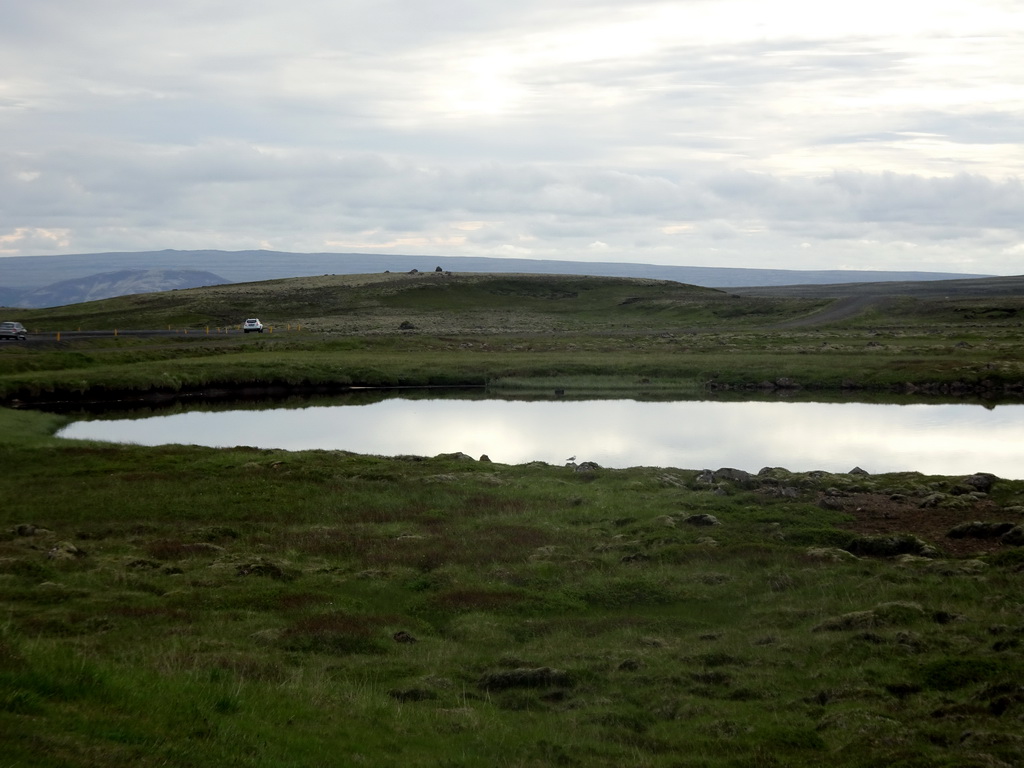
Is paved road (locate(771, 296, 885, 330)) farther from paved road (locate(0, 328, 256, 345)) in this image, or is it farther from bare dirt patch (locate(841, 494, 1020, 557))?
bare dirt patch (locate(841, 494, 1020, 557))

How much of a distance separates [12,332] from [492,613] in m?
89.7

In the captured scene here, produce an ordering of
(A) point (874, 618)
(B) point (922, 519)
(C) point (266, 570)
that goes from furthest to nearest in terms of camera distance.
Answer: (B) point (922, 519), (C) point (266, 570), (A) point (874, 618)

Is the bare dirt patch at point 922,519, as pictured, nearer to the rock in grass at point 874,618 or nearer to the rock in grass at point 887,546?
the rock in grass at point 887,546

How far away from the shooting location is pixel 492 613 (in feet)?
68.2

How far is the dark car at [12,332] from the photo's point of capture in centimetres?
9444

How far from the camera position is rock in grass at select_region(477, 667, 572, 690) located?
640 inches

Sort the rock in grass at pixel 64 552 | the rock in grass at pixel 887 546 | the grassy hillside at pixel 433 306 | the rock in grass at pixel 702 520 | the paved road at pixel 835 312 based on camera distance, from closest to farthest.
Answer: the rock in grass at pixel 64 552
the rock in grass at pixel 887 546
the rock in grass at pixel 702 520
the paved road at pixel 835 312
the grassy hillside at pixel 433 306

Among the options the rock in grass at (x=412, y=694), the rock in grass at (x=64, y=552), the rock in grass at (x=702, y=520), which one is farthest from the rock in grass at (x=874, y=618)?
the rock in grass at (x=64, y=552)

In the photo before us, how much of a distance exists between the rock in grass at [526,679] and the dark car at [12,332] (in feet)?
299

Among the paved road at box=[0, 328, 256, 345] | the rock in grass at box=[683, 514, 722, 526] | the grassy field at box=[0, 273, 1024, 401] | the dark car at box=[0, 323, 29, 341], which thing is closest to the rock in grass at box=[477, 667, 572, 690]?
the rock in grass at box=[683, 514, 722, 526]

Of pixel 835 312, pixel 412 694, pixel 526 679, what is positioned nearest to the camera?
pixel 412 694

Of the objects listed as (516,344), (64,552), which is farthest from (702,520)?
(516,344)

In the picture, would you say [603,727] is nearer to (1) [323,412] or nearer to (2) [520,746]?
(2) [520,746]

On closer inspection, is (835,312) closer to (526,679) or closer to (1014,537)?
(1014,537)
